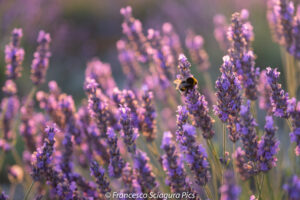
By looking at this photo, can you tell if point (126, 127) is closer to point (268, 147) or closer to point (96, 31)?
point (268, 147)

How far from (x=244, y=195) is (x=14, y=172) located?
1.90 meters

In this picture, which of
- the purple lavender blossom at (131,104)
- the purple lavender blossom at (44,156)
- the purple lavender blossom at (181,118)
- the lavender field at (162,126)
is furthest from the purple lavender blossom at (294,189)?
the purple lavender blossom at (44,156)

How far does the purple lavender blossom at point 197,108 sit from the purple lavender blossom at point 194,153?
184 millimetres

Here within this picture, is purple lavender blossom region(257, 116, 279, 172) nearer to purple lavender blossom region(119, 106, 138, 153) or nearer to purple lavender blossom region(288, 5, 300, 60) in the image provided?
purple lavender blossom region(119, 106, 138, 153)

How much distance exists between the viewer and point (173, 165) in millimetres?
1511

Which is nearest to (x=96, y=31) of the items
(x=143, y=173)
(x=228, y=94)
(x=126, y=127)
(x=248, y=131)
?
(x=126, y=127)

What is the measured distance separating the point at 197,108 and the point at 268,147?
395 millimetres

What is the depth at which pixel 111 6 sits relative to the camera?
9.06 meters

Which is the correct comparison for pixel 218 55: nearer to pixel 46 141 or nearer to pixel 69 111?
pixel 69 111

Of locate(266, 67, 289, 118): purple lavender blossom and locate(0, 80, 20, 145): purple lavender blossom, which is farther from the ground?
locate(0, 80, 20, 145): purple lavender blossom

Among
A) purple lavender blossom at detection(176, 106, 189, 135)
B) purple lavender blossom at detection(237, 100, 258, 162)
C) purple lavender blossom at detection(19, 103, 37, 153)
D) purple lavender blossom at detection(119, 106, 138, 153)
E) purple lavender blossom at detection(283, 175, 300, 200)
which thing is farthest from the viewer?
purple lavender blossom at detection(19, 103, 37, 153)

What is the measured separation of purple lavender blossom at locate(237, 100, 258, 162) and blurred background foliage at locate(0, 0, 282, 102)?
4395 mm

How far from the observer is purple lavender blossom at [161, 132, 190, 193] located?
1501 millimetres

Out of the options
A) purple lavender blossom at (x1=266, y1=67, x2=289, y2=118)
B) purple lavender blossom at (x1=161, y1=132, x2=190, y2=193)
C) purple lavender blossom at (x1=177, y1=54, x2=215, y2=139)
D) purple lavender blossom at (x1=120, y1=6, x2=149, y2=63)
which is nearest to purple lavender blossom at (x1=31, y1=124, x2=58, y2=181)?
purple lavender blossom at (x1=161, y1=132, x2=190, y2=193)
